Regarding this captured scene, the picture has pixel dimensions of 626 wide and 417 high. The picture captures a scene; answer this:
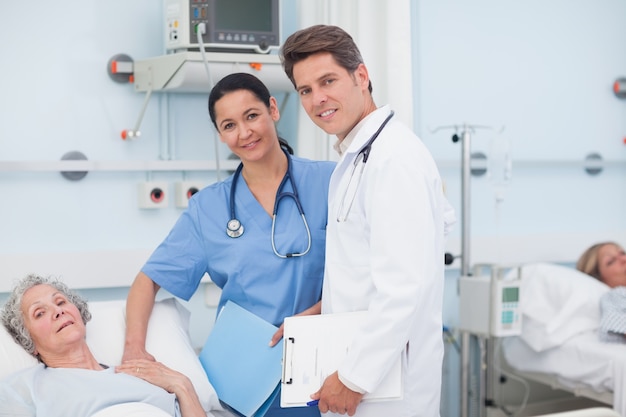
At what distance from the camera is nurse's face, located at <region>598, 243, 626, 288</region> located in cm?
351

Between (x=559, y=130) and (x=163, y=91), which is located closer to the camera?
(x=163, y=91)

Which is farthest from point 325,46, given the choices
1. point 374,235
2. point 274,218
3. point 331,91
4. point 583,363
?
point 583,363

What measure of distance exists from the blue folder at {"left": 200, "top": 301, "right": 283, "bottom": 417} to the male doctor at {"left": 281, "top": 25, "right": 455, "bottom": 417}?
0.85 feet

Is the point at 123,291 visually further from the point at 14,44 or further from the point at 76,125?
the point at 14,44

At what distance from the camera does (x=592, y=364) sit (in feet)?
10.1

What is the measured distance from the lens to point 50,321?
212 cm

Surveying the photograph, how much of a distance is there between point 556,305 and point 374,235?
6.19 ft

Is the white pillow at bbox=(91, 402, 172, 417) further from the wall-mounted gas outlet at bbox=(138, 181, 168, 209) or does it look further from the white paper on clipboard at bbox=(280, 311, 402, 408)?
the wall-mounted gas outlet at bbox=(138, 181, 168, 209)

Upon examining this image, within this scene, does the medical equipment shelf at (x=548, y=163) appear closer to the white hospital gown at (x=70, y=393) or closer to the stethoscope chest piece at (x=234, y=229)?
the stethoscope chest piece at (x=234, y=229)

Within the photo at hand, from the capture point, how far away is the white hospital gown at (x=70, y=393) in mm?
1942

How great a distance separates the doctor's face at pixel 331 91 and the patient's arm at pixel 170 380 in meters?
0.76

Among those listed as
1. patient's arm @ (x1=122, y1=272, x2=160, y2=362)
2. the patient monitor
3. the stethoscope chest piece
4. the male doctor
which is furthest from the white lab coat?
the patient monitor

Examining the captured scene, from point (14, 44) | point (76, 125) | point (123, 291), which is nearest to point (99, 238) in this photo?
point (123, 291)

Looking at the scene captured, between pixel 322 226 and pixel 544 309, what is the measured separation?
1.51 meters
